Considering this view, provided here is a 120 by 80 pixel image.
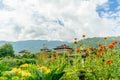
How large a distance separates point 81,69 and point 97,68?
454 mm

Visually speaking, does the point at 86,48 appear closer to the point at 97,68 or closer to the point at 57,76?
the point at 97,68

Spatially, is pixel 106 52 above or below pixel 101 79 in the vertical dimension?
above

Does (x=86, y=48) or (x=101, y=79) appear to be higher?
(x=86, y=48)

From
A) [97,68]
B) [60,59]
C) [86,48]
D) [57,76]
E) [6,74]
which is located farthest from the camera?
[60,59]

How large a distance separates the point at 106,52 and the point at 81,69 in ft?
4.04

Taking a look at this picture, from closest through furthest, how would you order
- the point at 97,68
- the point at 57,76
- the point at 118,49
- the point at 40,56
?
the point at 57,76
the point at 97,68
the point at 118,49
the point at 40,56

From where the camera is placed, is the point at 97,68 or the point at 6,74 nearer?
the point at 6,74

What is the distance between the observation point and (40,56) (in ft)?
45.9

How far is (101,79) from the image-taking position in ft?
27.5

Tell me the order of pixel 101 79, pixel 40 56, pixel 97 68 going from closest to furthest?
pixel 101 79
pixel 97 68
pixel 40 56

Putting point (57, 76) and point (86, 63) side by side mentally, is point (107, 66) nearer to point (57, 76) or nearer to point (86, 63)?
point (86, 63)

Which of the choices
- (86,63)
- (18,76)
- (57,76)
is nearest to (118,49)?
(86,63)

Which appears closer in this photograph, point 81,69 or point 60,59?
point 81,69

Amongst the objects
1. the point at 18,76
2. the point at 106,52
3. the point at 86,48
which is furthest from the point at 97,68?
the point at 18,76
